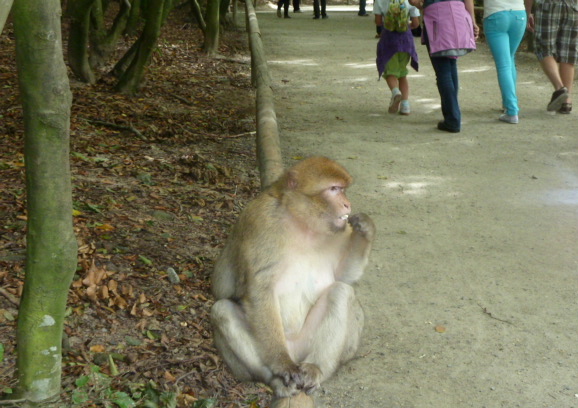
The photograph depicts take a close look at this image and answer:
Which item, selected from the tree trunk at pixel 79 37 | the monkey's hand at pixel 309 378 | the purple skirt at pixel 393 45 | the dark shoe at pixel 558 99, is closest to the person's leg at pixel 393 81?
the purple skirt at pixel 393 45

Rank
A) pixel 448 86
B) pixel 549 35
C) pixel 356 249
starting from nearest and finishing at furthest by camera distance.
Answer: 1. pixel 356 249
2. pixel 448 86
3. pixel 549 35

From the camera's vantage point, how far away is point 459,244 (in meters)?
5.24

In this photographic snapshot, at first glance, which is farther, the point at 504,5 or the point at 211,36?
the point at 211,36

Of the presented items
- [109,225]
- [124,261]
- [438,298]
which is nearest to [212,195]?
[109,225]

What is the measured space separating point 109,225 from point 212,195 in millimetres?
1093

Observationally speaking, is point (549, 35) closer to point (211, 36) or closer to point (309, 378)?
point (211, 36)

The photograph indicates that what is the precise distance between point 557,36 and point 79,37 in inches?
197

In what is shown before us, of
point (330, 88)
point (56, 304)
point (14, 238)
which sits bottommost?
point (330, 88)

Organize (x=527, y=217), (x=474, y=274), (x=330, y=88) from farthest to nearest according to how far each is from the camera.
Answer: (x=330, y=88), (x=527, y=217), (x=474, y=274)

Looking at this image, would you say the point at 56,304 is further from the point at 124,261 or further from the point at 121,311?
the point at 124,261

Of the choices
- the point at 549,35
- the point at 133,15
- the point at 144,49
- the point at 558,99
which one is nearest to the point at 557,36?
the point at 549,35

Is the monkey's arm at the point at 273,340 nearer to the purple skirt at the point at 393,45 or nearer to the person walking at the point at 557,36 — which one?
the purple skirt at the point at 393,45

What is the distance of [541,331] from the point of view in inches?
162

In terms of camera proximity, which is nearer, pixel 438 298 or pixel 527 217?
pixel 438 298
